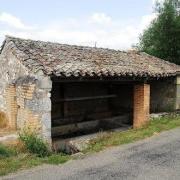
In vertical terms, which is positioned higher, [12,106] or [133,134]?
[12,106]

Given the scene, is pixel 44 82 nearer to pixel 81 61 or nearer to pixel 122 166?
pixel 81 61

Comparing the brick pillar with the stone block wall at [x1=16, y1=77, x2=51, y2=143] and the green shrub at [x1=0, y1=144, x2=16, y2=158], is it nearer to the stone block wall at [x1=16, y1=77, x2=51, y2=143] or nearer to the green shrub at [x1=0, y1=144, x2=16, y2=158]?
the stone block wall at [x1=16, y1=77, x2=51, y2=143]

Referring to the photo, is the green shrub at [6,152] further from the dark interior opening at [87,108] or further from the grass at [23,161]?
the dark interior opening at [87,108]

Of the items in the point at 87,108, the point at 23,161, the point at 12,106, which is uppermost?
the point at 12,106

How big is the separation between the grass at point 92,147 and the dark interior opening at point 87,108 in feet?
7.05

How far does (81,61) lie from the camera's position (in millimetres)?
10555

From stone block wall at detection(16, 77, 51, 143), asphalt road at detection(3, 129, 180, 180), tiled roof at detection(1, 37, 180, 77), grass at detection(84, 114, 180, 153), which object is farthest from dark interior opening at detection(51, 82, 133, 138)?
asphalt road at detection(3, 129, 180, 180)

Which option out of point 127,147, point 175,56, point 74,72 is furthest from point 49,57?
point 175,56

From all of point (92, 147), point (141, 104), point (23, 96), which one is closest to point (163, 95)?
point (141, 104)

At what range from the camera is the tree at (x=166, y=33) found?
696 inches

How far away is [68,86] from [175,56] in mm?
8351

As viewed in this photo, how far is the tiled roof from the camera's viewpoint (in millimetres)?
9133

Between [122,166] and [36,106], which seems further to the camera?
[36,106]

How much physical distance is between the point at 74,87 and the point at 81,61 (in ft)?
8.96
